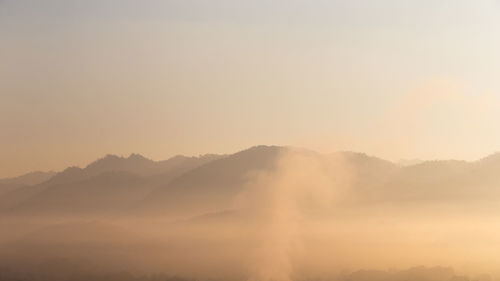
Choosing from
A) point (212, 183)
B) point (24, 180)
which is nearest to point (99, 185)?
point (24, 180)

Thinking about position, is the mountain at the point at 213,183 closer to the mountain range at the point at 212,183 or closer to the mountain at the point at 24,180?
the mountain range at the point at 212,183

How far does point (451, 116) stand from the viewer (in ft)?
15.6

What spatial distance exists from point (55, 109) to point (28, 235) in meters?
0.88

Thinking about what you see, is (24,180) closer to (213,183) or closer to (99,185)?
(99,185)

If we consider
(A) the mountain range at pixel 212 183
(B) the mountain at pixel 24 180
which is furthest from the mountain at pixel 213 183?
(B) the mountain at pixel 24 180

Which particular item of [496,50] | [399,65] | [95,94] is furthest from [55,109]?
[496,50]

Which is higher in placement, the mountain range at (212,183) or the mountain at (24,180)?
the mountain at (24,180)

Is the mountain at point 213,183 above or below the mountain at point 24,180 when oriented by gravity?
below

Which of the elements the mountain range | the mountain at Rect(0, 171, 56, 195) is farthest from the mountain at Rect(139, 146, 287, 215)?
the mountain at Rect(0, 171, 56, 195)

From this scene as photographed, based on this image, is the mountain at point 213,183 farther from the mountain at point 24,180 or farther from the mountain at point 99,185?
the mountain at point 24,180

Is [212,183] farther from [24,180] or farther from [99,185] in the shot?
[24,180]

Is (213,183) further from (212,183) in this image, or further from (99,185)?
(99,185)

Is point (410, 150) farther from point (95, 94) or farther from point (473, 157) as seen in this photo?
point (95, 94)

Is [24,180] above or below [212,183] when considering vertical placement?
above
